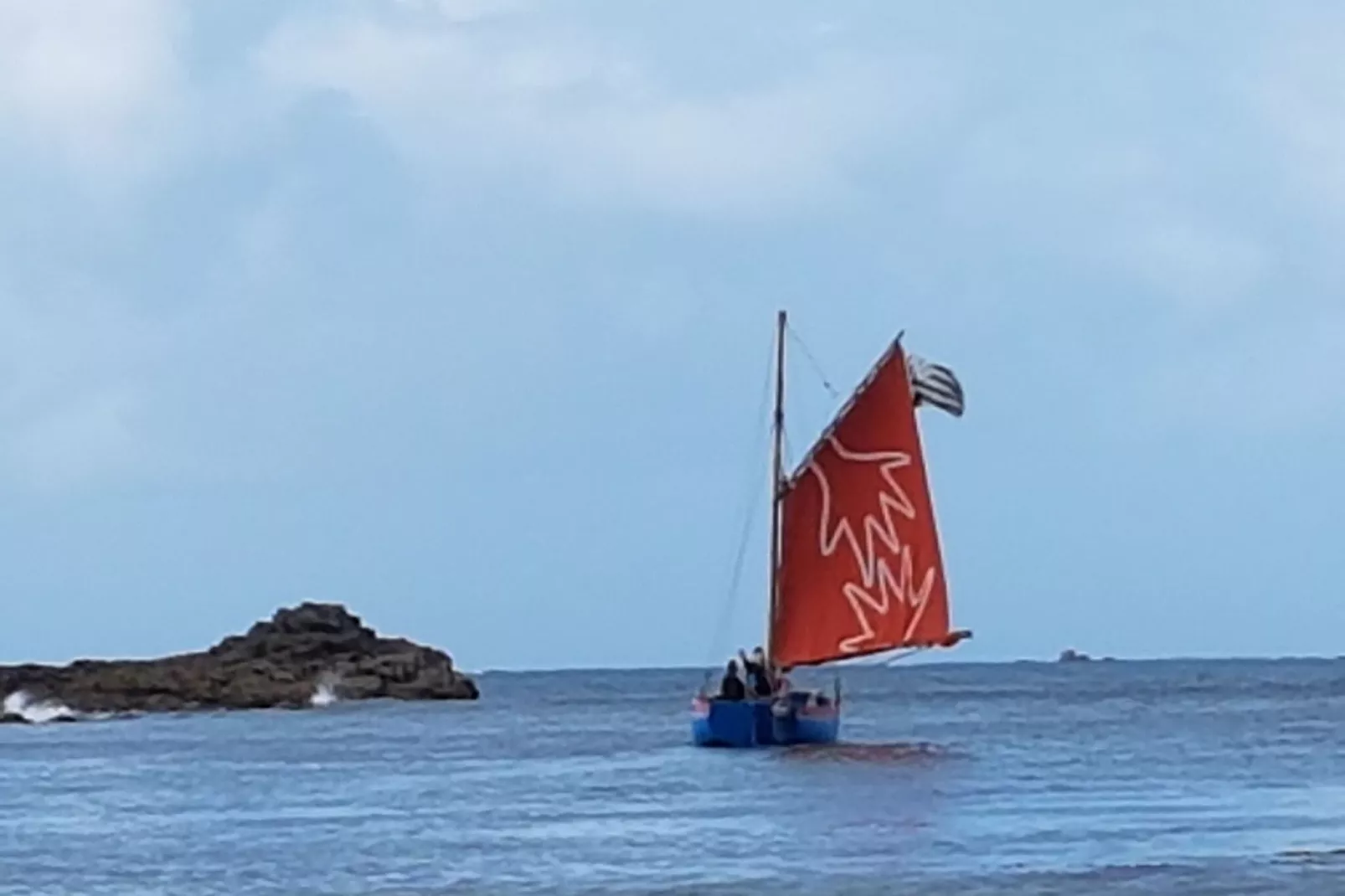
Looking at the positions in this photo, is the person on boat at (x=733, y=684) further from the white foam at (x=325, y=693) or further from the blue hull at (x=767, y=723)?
the white foam at (x=325, y=693)

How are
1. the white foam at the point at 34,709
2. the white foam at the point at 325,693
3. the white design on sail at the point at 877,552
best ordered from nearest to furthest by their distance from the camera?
the white design on sail at the point at 877,552, the white foam at the point at 34,709, the white foam at the point at 325,693

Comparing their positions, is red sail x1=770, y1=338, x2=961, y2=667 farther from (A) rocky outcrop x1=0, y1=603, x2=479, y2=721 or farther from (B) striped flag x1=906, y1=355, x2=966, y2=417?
(A) rocky outcrop x1=0, y1=603, x2=479, y2=721

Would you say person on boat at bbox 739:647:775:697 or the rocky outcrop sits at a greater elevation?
the rocky outcrop

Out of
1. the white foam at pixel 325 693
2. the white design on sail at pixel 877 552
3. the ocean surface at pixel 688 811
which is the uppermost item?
the white foam at pixel 325 693

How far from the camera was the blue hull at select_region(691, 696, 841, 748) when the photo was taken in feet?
182

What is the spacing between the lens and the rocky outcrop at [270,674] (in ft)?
375

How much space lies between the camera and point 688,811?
42906mm

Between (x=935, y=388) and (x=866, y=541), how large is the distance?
3074 millimetres

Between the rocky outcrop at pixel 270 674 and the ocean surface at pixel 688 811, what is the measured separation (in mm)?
30820

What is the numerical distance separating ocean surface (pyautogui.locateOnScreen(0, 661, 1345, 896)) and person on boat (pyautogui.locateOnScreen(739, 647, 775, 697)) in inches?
51.2

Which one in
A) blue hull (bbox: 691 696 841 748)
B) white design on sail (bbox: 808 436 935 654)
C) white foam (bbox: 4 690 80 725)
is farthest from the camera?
white foam (bbox: 4 690 80 725)

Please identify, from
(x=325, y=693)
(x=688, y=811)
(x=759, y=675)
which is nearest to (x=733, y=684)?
(x=759, y=675)

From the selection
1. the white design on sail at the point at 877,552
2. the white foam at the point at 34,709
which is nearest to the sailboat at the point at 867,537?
the white design on sail at the point at 877,552

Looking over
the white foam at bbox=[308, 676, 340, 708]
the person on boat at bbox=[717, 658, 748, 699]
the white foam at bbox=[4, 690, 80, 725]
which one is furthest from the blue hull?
the white foam at bbox=[308, 676, 340, 708]
